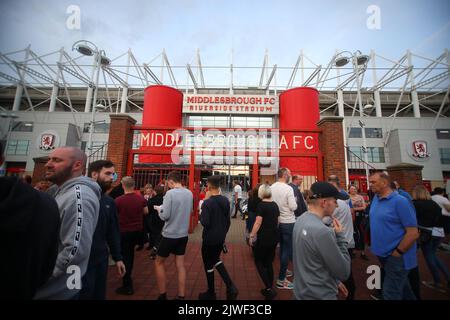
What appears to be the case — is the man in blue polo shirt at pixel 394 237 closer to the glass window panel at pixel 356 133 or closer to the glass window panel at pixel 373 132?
the glass window panel at pixel 356 133

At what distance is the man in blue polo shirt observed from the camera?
2.28 meters

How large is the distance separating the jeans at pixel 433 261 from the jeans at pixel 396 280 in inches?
80.3

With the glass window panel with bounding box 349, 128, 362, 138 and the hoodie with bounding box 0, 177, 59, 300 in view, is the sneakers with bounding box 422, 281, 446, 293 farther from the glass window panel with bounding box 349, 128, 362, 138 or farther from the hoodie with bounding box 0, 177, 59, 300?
the glass window panel with bounding box 349, 128, 362, 138

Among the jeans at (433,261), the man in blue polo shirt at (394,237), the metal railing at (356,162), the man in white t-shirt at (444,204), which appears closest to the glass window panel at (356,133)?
the metal railing at (356,162)

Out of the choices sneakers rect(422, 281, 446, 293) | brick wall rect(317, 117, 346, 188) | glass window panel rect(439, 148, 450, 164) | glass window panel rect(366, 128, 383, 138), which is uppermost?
glass window panel rect(366, 128, 383, 138)

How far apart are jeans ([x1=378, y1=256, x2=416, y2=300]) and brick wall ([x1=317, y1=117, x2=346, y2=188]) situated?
3662 millimetres

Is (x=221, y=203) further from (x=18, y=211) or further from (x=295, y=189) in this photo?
(x=18, y=211)

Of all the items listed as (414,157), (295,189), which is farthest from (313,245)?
(414,157)

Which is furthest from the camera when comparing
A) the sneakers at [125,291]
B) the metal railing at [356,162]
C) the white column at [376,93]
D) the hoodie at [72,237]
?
the white column at [376,93]

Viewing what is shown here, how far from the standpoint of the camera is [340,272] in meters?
1.61

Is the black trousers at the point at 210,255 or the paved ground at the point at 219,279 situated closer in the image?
the black trousers at the point at 210,255

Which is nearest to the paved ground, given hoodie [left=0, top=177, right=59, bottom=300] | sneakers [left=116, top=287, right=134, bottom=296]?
sneakers [left=116, top=287, right=134, bottom=296]

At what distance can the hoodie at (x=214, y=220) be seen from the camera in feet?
10.1

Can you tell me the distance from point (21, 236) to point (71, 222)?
0.68 meters
